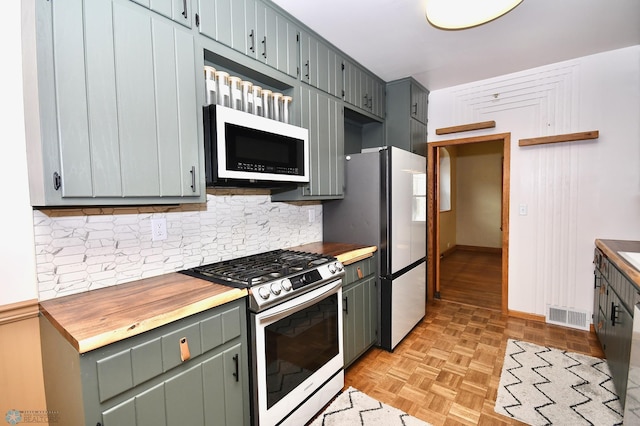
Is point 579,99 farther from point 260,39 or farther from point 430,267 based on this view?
point 260,39

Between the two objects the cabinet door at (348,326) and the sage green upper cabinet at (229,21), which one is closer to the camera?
the sage green upper cabinet at (229,21)

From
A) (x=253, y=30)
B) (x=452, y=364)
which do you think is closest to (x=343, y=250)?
(x=452, y=364)

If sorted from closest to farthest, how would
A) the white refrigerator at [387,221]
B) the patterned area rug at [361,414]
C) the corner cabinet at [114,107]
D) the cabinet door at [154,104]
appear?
the corner cabinet at [114,107], the cabinet door at [154,104], the patterned area rug at [361,414], the white refrigerator at [387,221]

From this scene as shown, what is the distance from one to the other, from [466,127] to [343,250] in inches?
86.8

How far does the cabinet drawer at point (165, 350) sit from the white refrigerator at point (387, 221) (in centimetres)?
143

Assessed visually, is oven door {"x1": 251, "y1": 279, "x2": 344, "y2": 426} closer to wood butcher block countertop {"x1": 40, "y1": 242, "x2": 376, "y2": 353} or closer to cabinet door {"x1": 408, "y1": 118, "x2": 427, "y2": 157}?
wood butcher block countertop {"x1": 40, "y1": 242, "x2": 376, "y2": 353}

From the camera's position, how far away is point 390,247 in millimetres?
2512

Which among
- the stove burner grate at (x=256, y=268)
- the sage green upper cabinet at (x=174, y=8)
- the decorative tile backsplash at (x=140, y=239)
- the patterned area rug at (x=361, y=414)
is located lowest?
the patterned area rug at (x=361, y=414)

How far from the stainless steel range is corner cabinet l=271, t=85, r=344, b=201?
0.50 meters

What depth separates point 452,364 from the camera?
2408 mm

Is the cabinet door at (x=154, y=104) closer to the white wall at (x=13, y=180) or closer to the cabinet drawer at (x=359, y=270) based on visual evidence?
the white wall at (x=13, y=180)

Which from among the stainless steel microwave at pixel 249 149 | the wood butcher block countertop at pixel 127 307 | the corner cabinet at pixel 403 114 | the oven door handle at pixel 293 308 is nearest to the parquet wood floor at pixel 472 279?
the corner cabinet at pixel 403 114

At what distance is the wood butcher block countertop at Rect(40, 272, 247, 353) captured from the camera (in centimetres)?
102

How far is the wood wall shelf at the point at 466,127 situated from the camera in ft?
10.9
